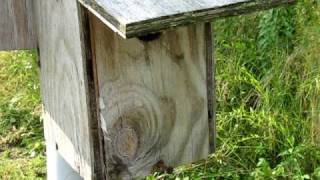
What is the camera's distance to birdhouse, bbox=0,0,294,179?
5.34 feet

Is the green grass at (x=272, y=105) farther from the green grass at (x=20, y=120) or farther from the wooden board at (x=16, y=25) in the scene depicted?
the wooden board at (x=16, y=25)

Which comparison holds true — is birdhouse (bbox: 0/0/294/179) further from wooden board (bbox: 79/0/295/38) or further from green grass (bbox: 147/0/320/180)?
green grass (bbox: 147/0/320/180)

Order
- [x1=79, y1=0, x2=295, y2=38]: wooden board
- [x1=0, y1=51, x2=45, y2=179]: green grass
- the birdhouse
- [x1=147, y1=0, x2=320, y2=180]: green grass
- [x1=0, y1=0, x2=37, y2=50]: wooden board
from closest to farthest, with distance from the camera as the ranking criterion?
[x1=79, y1=0, x2=295, y2=38]: wooden board
the birdhouse
[x1=0, y1=0, x2=37, y2=50]: wooden board
[x1=147, y1=0, x2=320, y2=180]: green grass
[x1=0, y1=51, x2=45, y2=179]: green grass

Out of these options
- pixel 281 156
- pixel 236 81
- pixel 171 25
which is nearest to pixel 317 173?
pixel 281 156

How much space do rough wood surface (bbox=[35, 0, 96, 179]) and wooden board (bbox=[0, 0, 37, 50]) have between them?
37 mm

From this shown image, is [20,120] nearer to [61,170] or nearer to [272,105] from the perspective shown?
[272,105]

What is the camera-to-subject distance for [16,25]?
1865mm

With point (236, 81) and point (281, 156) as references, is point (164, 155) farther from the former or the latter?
point (236, 81)

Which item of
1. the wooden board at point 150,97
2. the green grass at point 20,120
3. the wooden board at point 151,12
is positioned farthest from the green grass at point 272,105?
the wooden board at point 151,12

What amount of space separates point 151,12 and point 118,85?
1.18 ft

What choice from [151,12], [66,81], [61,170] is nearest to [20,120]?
[61,170]

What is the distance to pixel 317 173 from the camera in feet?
9.57

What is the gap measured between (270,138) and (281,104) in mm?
205

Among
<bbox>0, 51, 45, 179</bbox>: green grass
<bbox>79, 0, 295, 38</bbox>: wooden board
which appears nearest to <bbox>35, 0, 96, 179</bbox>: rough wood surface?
<bbox>79, 0, 295, 38</bbox>: wooden board
